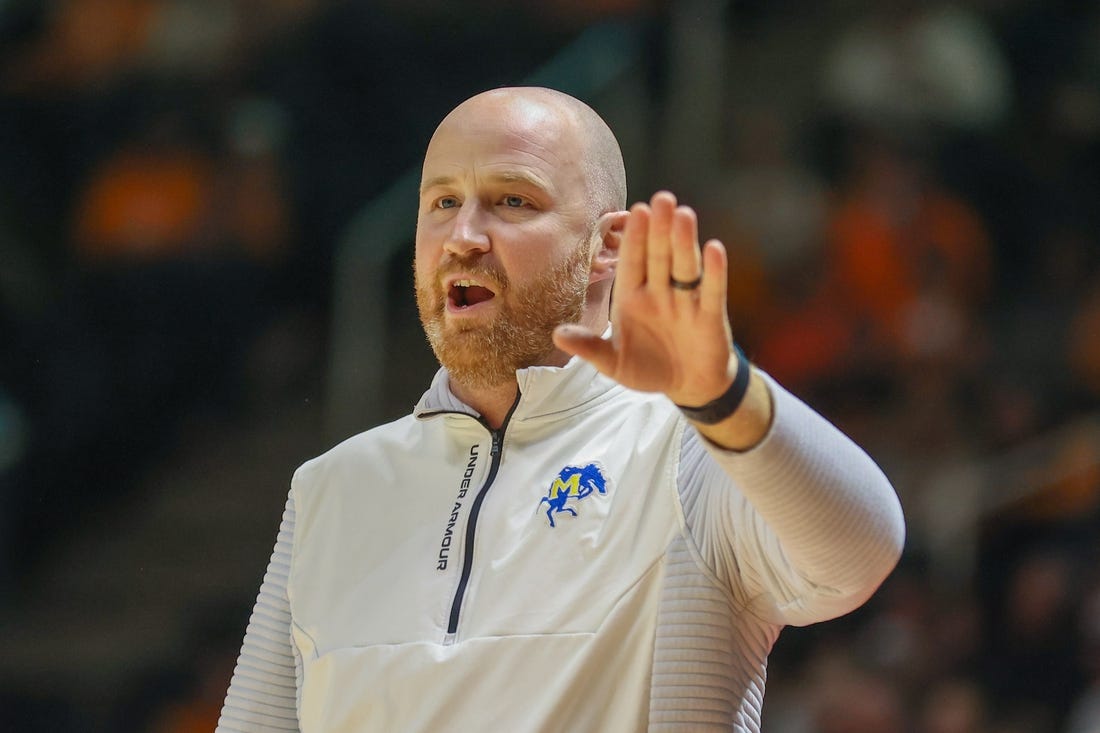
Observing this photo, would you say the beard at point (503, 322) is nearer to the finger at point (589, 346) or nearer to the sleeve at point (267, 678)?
the sleeve at point (267, 678)

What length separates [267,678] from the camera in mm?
2447

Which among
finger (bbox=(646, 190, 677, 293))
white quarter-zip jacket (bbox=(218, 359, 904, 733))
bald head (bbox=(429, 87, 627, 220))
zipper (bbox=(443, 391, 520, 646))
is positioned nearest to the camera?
finger (bbox=(646, 190, 677, 293))

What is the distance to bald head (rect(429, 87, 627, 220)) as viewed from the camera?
251cm

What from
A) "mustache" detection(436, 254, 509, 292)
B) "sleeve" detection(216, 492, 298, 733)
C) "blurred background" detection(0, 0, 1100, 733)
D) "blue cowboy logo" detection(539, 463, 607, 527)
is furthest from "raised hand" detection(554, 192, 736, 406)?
"blurred background" detection(0, 0, 1100, 733)

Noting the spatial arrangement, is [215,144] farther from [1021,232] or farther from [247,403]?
[1021,232]

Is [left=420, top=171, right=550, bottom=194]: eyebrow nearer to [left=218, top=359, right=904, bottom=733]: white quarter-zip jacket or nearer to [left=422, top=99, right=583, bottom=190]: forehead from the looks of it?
[left=422, top=99, right=583, bottom=190]: forehead

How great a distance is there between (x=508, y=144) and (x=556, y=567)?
69 centimetres

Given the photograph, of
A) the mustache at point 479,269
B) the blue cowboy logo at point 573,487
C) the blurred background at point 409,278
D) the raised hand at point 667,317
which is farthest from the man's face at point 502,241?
the blurred background at point 409,278

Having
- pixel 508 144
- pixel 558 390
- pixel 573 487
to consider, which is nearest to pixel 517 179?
pixel 508 144

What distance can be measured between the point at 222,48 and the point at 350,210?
107 cm

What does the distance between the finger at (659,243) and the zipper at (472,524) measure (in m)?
0.66

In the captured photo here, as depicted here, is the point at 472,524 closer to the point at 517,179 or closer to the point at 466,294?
the point at 466,294

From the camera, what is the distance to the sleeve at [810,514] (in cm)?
183

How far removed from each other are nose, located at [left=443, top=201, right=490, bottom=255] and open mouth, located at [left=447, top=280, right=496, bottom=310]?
58 mm
